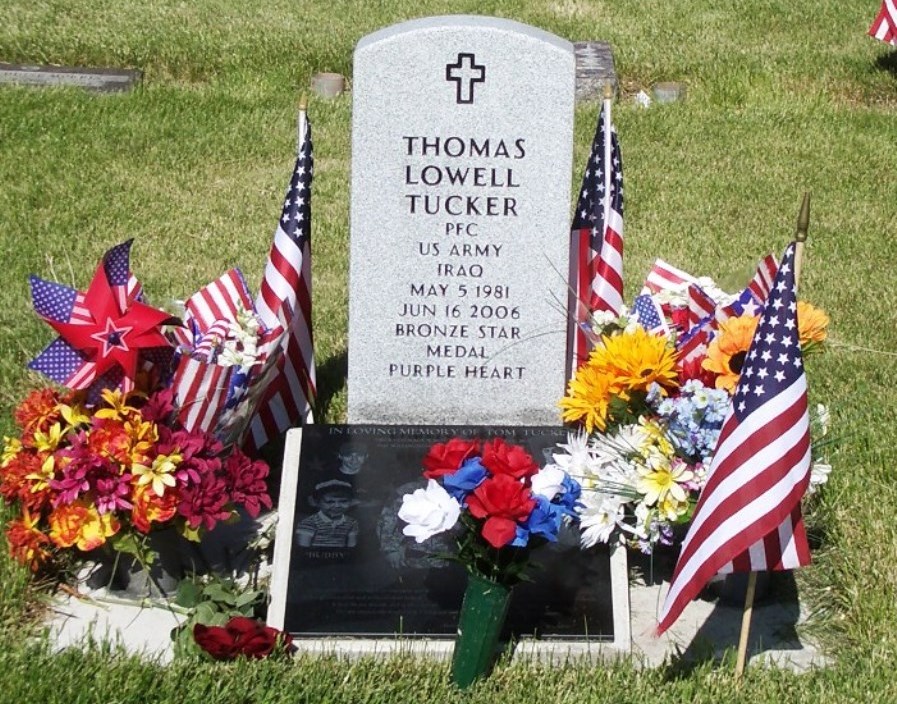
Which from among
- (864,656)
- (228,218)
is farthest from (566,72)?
(228,218)

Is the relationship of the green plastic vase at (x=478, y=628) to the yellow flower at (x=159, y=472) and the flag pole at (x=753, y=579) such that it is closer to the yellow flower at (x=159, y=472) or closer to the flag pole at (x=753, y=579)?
the flag pole at (x=753, y=579)

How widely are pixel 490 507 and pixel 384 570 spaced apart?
89cm

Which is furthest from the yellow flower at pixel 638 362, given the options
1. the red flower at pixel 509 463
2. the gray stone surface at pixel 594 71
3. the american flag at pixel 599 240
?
the gray stone surface at pixel 594 71

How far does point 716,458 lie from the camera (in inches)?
152

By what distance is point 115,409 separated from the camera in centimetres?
432

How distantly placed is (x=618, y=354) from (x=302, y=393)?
4.83ft

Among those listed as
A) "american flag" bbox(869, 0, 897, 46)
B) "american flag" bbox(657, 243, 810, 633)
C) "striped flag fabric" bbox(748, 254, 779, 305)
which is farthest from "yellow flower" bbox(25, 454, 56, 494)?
"american flag" bbox(869, 0, 897, 46)

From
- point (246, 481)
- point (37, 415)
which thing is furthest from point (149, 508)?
point (37, 415)

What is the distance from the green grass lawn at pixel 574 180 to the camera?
4.03 meters

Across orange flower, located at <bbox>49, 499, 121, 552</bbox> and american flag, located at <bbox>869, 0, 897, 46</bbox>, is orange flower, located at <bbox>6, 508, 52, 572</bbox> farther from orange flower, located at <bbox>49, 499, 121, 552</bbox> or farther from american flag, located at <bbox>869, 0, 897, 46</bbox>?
american flag, located at <bbox>869, 0, 897, 46</bbox>

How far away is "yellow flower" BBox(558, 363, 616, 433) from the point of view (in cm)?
459

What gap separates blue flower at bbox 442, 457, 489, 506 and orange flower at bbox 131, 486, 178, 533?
1019 millimetres

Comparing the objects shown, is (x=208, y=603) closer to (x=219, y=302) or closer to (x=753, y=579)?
(x=219, y=302)

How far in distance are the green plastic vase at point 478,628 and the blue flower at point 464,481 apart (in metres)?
0.25
